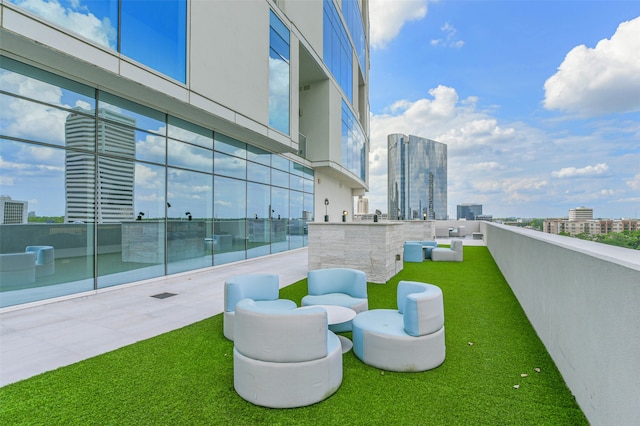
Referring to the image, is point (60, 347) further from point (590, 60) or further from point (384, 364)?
point (590, 60)

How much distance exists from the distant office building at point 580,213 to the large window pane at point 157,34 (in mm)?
9377

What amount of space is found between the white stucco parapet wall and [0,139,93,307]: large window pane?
5.92 m

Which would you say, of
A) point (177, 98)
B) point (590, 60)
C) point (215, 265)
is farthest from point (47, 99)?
point (590, 60)

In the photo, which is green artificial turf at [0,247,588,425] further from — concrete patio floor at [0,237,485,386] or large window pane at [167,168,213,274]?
large window pane at [167,168,213,274]

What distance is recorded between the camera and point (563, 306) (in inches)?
135

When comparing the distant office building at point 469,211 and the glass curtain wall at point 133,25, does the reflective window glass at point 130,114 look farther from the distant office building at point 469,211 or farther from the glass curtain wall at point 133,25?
the distant office building at point 469,211

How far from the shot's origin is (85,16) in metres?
6.41

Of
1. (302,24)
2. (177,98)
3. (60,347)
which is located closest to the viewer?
(60,347)

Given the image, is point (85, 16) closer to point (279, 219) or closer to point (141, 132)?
point (141, 132)

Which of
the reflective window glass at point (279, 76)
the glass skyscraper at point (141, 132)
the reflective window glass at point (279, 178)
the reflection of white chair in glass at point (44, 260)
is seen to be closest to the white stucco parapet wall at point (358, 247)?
the glass skyscraper at point (141, 132)

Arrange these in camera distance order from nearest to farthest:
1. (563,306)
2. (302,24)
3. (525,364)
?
(563,306) → (525,364) → (302,24)

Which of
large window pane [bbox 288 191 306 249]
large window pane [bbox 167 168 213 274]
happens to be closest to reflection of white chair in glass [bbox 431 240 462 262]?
large window pane [bbox 288 191 306 249]

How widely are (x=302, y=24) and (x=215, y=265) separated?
40.7 feet

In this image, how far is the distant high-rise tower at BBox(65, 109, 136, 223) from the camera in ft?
22.8
